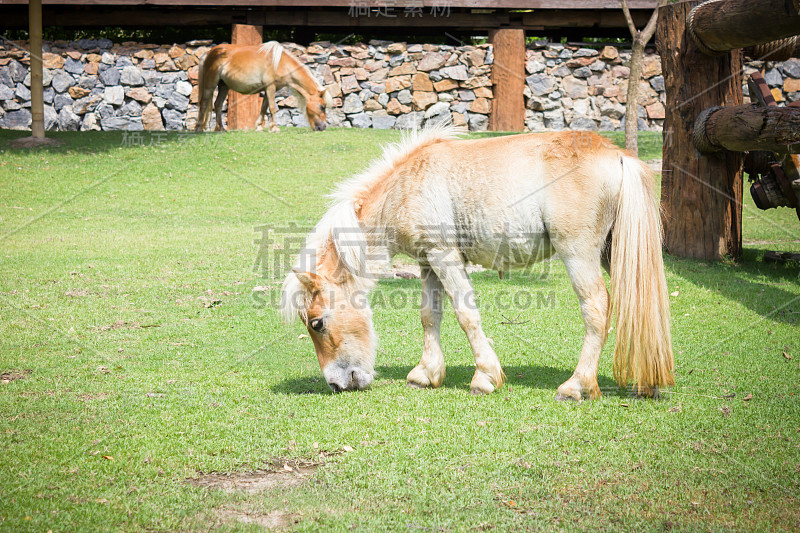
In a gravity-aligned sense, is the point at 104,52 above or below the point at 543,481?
above

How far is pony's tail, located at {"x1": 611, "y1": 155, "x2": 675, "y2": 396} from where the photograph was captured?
4.47 meters

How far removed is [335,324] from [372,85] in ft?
46.9

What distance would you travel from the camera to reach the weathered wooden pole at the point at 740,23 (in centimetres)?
616

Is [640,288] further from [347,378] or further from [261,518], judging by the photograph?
[261,518]

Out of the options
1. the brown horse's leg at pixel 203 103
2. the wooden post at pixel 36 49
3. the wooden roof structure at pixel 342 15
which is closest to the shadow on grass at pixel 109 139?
the brown horse's leg at pixel 203 103

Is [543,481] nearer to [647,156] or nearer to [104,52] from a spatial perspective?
[647,156]

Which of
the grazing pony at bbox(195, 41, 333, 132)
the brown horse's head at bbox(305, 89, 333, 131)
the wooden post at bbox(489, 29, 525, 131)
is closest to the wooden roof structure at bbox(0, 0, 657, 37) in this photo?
the wooden post at bbox(489, 29, 525, 131)

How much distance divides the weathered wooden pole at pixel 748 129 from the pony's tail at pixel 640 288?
3.13 metres

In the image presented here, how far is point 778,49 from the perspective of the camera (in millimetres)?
8344

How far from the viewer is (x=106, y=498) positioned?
3.33 m

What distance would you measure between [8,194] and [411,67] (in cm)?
1047

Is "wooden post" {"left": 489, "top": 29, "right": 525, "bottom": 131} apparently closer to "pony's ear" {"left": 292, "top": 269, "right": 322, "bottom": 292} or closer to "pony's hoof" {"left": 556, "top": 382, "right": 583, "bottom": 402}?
"pony's ear" {"left": 292, "top": 269, "right": 322, "bottom": 292}

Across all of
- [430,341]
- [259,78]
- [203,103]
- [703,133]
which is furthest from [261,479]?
[203,103]

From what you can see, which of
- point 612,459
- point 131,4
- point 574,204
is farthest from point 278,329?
point 131,4
